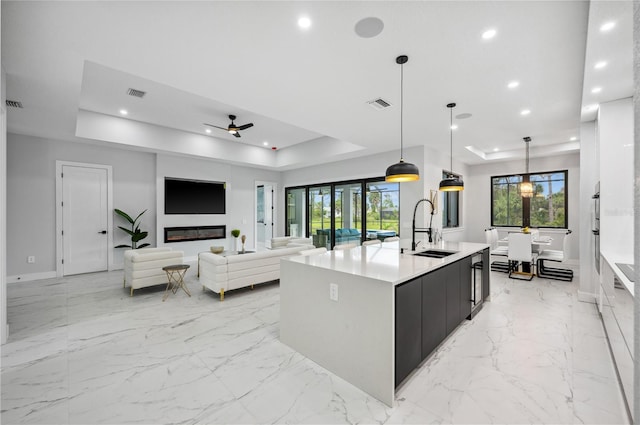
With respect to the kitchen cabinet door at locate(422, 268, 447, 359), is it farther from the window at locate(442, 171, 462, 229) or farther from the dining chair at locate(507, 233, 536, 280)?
the window at locate(442, 171, 462, 229)

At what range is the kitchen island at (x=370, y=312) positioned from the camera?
193cm

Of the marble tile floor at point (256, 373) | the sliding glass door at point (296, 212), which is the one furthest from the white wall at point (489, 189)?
the sliding glass door at point (296, 212)

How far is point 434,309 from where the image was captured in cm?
245

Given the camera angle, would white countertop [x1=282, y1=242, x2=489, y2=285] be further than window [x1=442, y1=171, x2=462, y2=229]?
No

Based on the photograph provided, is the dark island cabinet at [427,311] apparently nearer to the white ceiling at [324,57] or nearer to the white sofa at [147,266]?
the white ceiling at [324,57]

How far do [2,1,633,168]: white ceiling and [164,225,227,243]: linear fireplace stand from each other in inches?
122

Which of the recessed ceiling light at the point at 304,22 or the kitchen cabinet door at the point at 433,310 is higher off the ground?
the recessed ceiling light at the point at 304,22

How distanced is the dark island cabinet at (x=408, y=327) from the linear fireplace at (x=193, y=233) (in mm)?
6471

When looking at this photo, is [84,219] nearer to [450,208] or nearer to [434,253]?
[434,253]

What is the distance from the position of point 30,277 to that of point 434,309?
23.4ft

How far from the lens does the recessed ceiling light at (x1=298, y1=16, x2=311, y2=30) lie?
6.95ft

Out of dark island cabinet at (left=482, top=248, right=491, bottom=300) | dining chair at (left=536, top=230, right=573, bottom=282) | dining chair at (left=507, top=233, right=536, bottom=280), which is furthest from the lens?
dining chair at (left=536, top=230, right=573, bottom=282)

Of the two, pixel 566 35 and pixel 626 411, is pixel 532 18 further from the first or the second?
pixel 626 411

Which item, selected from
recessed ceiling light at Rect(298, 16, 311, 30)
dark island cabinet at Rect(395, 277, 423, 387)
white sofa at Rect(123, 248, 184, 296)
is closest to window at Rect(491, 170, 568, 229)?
dark island cabinet at Rect(395, 277, 423, 387)
